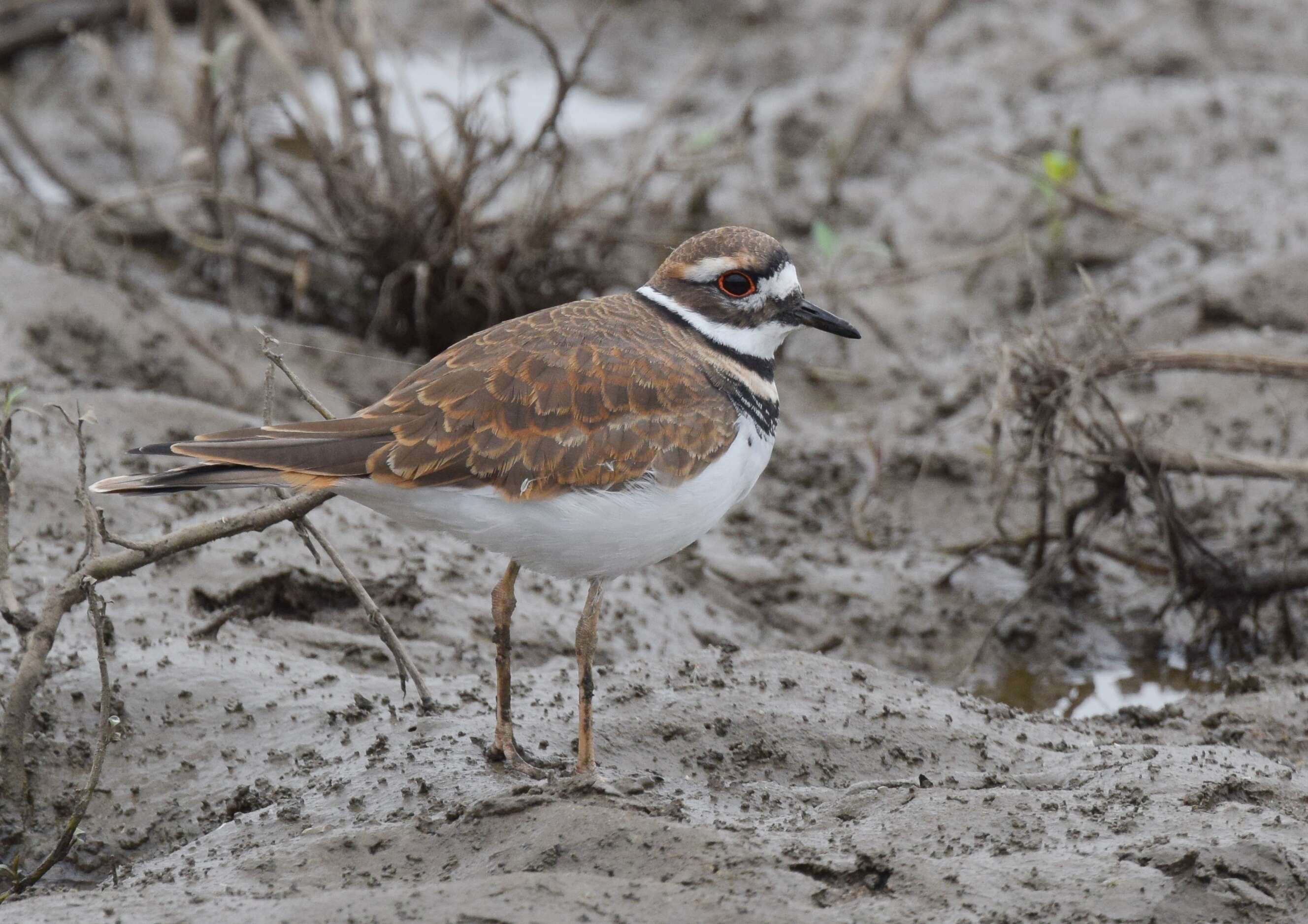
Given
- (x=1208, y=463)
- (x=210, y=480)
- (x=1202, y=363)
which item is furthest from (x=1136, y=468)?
(x=210, y=480)

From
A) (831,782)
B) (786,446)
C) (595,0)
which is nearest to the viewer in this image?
(831,782)

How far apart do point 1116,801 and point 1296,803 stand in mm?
525

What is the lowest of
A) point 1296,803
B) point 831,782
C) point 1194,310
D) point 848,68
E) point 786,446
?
→ point 831,782

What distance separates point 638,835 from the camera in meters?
3.50

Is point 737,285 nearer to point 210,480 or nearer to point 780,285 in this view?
point 780,285

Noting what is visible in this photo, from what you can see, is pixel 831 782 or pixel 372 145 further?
pixel 372 145

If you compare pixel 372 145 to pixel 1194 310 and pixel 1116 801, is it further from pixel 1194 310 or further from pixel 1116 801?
pixel 1116 801

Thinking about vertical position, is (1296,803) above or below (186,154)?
below

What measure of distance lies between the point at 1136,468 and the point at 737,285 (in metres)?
2.36

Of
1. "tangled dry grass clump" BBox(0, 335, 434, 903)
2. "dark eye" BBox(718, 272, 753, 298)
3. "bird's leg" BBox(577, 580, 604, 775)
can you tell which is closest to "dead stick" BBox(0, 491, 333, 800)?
"tangled dry grass clump" BBox(0, 335, 434, 903)

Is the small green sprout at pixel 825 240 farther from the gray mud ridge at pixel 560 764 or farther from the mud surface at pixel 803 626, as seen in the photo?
the gray mud ridge at pixel 560 764

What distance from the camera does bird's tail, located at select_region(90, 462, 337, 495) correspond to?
12.1 ft

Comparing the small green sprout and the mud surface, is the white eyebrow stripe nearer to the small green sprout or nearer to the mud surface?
the mud surface

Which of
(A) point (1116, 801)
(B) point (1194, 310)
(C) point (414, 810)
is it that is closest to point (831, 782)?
(A) point (1116, 801)
